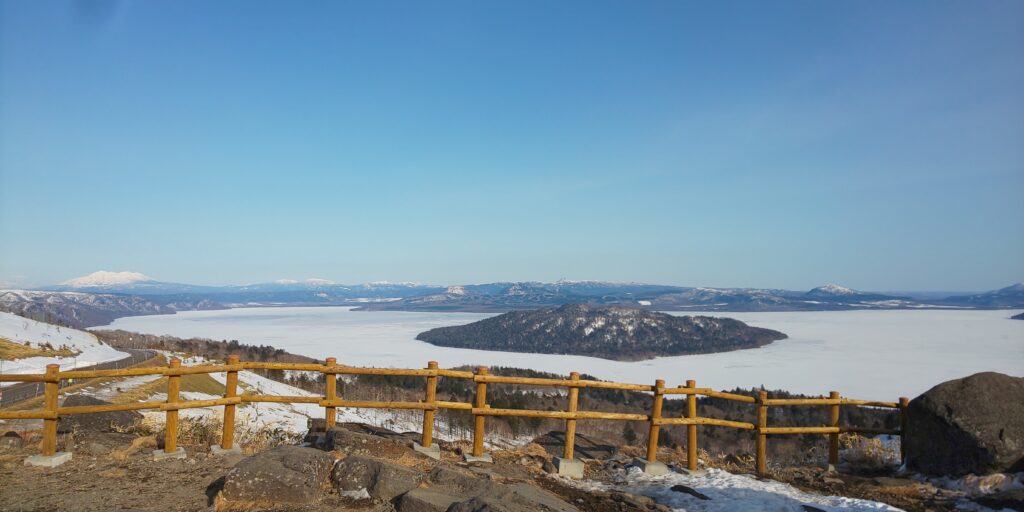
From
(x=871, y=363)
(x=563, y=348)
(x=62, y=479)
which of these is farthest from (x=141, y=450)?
(x=563, y=348)

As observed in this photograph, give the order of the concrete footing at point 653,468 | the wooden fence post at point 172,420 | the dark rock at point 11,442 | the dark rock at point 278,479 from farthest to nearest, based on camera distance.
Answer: the concrete footing at point 653,468, the dark rock at point 11,442, the wooden fence post at point 172,420, the dark rock at point 278,479

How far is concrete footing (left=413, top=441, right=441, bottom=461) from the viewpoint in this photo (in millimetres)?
11125

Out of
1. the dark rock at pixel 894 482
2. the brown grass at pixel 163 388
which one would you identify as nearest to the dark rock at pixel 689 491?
the dark rock at pixel 894 482

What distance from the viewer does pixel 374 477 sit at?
834cm

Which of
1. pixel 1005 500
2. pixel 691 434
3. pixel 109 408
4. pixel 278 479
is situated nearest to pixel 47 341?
pixel 109 408

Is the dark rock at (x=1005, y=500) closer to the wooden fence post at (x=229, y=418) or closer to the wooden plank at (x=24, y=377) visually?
the wooden fence post at (x=229, y=418)

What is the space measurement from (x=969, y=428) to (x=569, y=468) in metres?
7.82

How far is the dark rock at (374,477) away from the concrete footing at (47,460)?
502 cm

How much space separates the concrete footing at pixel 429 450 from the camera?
438 inches

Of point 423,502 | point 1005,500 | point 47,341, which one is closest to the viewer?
point 423,502

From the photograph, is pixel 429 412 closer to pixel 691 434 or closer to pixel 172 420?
pixel 172 420

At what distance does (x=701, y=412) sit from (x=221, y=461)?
77.9 meters

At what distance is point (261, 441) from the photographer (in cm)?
1234

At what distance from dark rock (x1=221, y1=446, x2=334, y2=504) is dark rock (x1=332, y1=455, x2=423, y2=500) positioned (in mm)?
248
